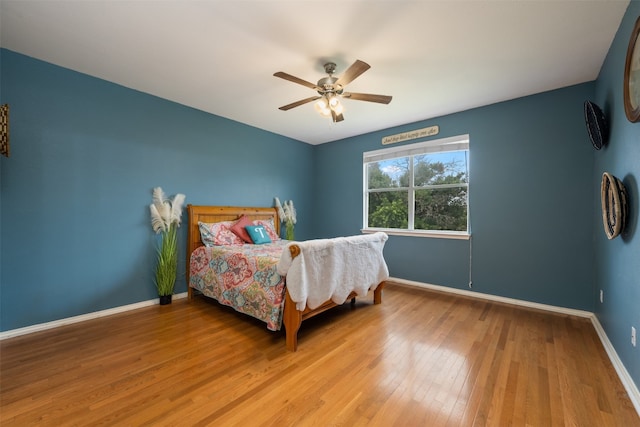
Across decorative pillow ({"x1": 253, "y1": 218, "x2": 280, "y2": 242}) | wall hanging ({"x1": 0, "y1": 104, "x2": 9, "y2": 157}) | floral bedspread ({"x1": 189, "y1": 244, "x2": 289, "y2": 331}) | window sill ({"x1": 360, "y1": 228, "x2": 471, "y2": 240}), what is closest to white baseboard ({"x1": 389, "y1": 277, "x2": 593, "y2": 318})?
window sill ({"x1": 360, "y1": 228, "x2": 471, "y2": 240})

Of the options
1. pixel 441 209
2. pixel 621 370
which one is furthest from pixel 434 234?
pixel 621 370

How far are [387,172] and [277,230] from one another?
7.17 feet

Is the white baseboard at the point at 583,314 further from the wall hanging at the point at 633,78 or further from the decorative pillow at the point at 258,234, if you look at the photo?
the decorative pillow at the point at 258,234

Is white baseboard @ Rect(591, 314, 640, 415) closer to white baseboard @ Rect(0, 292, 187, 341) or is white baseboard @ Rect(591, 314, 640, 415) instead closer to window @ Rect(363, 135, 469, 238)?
window @ Rect(363, 135, 469, 238)

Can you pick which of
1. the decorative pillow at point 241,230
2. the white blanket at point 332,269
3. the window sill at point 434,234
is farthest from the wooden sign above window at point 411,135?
the decorative pillow at point 241,230

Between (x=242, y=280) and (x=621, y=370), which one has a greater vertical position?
(x=242, y=280)

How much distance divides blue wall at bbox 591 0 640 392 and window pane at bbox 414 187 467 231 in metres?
1.36

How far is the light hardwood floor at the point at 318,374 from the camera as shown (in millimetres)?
1441

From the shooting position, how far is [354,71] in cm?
202

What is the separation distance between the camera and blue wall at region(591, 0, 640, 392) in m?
1.63

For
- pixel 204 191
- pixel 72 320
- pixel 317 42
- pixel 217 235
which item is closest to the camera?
pixel 317 42

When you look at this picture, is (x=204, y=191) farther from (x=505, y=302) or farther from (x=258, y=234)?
(x=505, y=302)

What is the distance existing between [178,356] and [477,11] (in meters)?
3.37

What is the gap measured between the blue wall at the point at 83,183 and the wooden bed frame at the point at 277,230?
5.6 inches
